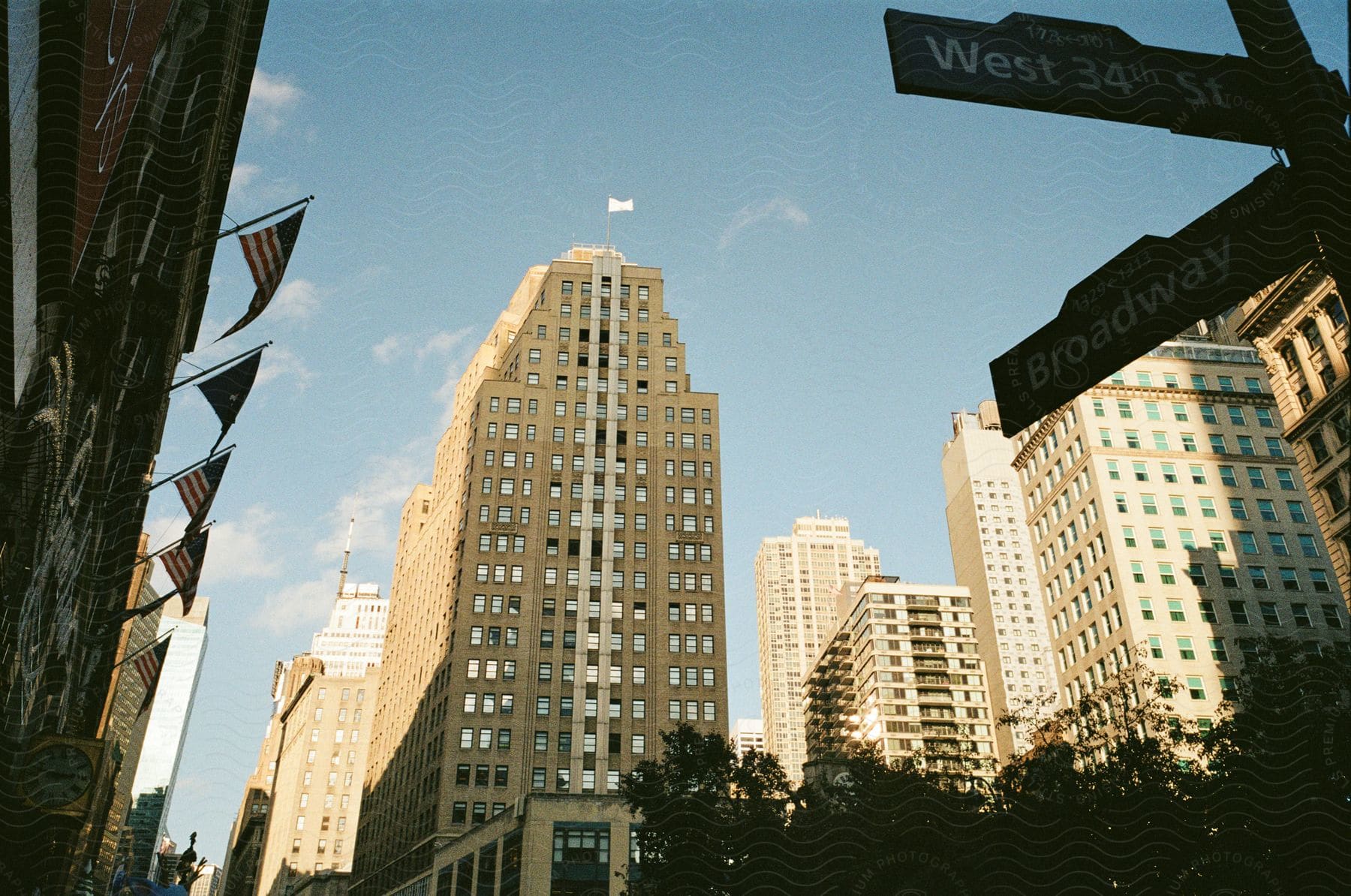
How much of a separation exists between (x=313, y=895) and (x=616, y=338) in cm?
6088

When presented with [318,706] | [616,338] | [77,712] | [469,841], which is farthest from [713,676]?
[318,706]

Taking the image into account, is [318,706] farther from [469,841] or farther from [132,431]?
[132,431]

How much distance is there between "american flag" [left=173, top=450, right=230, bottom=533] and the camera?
58.9ft

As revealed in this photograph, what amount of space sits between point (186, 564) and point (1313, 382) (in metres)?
40.8

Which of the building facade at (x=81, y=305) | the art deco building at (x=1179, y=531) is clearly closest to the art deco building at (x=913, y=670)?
the art deco building at (x=1179, y=531)

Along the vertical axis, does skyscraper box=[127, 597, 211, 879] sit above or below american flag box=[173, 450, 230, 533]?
above

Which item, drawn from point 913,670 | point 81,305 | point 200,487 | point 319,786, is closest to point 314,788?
point 319,786

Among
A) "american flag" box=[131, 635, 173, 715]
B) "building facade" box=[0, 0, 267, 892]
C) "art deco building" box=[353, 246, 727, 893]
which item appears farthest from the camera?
"art deco building" box=[353, 246, 727, 893]

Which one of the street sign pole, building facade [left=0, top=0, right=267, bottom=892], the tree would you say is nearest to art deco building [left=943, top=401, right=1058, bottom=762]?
the tree

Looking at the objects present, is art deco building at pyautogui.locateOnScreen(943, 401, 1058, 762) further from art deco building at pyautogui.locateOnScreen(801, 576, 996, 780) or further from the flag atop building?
the flag atop building

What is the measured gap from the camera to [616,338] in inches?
2911

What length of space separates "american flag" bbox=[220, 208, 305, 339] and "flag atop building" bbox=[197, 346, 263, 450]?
238 cm

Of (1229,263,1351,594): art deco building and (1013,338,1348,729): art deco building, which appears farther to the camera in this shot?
(1013,338,1348,729): art deco building

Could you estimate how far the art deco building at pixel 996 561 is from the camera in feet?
364
